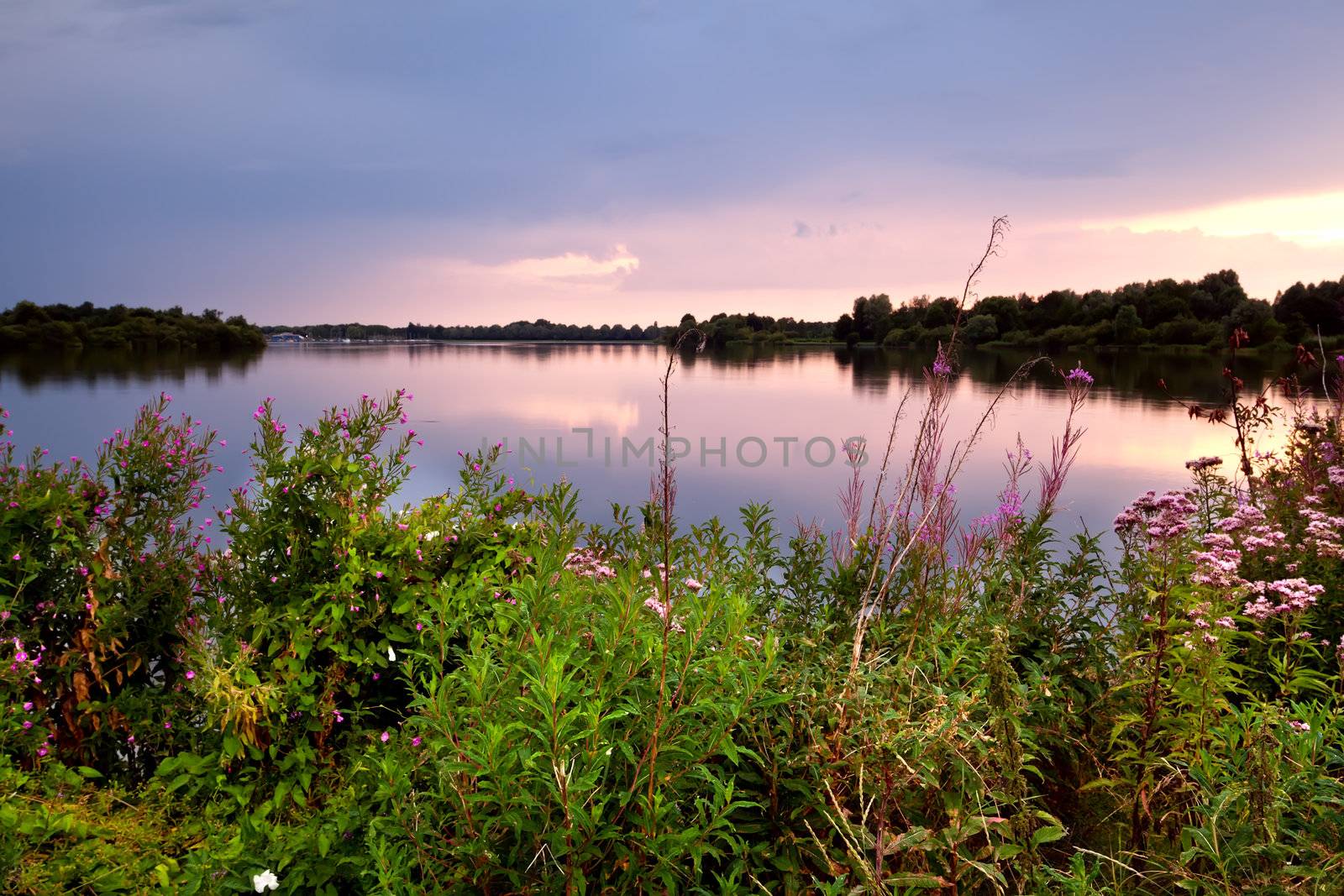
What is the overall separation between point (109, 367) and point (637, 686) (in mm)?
45712

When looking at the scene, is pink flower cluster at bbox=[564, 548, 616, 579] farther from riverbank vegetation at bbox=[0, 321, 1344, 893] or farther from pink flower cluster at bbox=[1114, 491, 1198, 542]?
pink flower cluster at bbox=[1114, 491, 1198, 542]

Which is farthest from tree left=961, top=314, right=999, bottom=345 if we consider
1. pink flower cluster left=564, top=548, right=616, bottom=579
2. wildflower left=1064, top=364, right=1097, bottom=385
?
pink flower cluster left=564, top=548, right=616, bottom=579

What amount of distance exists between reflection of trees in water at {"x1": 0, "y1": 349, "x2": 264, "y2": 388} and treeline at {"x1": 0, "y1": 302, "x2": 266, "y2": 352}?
64cm

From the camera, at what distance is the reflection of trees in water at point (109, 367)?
3247cm

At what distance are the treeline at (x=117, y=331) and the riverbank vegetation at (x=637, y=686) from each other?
37.9m

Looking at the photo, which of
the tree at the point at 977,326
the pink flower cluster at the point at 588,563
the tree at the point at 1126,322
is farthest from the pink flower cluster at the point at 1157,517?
the tree at the point at 1126,322

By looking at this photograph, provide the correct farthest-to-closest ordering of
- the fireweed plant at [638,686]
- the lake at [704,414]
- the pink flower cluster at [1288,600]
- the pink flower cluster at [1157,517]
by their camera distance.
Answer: the lake at [704,414]
the pink flower cluster at [1157,517]
the pink flower cluster at [1288,600]
the fireweed plant at [638,686]

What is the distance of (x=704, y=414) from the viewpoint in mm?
29562

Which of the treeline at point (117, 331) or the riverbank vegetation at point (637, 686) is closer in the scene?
the riverbank vegetation at point (637, 686)

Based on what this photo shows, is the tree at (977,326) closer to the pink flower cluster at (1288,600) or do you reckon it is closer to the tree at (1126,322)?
the pink flower cluster at (1288,600)

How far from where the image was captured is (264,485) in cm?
382

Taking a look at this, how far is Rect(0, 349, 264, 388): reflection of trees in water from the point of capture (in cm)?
3247

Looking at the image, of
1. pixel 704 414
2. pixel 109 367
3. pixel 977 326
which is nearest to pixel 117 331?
pixel 109 367

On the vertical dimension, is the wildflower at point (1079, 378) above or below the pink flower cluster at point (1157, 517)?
above
